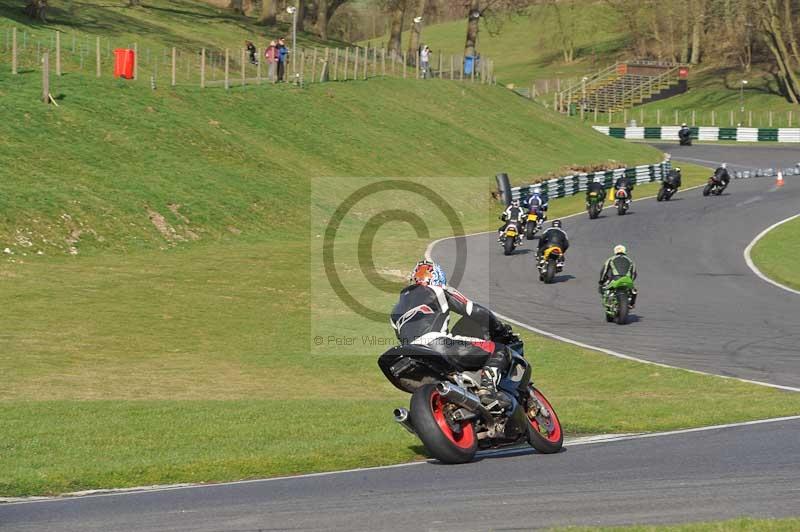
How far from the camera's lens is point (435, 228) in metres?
45.3

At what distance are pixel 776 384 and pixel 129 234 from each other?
23022 mm

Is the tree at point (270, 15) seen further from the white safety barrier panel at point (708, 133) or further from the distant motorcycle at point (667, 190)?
the distant motorcycle at point (667, 190)

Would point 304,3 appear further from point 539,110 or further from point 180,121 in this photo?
point 180,121

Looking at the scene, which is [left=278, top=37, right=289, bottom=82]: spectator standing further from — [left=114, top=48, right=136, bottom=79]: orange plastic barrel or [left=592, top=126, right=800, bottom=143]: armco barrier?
[left=592, top=126, right=800, bottom=143]: armco barrier

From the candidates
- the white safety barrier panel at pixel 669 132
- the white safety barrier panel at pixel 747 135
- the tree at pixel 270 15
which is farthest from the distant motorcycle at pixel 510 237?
the white safety barrier panel at pixel 669 132

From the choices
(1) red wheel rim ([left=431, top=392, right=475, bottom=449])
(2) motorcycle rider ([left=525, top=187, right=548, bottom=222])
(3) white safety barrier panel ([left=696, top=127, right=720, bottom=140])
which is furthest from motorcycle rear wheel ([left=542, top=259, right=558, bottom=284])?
(3) white safety barrier panel ([left=696, top=127, right=720, bottom=140])

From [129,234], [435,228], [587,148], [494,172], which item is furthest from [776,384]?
[587,148]

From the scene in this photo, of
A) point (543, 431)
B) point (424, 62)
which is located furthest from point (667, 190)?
point (543, 431)

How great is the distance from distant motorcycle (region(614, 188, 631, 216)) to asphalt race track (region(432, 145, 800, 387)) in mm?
321

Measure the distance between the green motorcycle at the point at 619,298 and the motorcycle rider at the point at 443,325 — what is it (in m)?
13.7

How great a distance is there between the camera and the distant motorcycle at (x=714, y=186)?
52094 mm

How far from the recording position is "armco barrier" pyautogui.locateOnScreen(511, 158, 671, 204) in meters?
51.4

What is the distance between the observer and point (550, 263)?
30203 millimetres

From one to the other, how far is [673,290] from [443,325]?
64.6 feet
